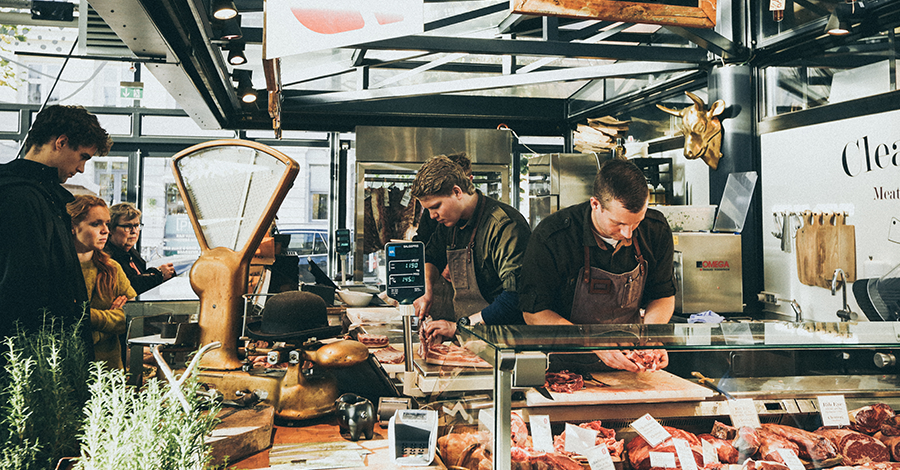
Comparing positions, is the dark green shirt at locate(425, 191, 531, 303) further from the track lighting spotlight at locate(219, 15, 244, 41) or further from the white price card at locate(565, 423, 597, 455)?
the track lighting spotlight at locate(219, 15, 244, 41)

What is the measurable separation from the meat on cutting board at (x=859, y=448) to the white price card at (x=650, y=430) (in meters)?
0.53

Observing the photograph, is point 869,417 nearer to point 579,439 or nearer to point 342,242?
point 579,439

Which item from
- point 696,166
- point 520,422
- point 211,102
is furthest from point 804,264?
point 211,102

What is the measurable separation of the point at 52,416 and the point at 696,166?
18.1ft

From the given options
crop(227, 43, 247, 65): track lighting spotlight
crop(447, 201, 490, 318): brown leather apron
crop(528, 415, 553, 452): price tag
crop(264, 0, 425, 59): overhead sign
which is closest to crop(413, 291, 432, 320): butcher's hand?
crop(447, 201, 490, 318): brown leather apron

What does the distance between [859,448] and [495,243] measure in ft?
5.45

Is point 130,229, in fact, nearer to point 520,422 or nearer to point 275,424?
point 275,424

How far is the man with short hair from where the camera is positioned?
1.85m

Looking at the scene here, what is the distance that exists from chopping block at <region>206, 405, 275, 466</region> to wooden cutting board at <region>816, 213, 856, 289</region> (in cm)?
403

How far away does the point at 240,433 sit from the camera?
1.42 metres

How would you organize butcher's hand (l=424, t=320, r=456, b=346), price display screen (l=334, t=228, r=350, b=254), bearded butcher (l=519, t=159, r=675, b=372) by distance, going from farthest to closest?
price display screen (l=334, t=228, r=350, b=254) < bearded butcher (l=519, t=159, r=675, b=372) < butcher's hand (l=424, t=320, r=456, b=346)

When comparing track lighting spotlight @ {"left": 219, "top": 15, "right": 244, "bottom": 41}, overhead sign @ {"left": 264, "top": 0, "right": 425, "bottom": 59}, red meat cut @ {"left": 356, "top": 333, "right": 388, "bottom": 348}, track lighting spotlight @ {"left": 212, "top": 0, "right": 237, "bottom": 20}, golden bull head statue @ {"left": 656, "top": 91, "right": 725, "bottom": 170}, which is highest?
track lighting spotlight @ {"left": 219, "top": 15, "right": 244, "bottom": 41}

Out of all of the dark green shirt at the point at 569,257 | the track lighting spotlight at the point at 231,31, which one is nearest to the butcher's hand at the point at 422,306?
the dark green shirt at the point at 569,257

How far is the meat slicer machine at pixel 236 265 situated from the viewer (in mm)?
1750
